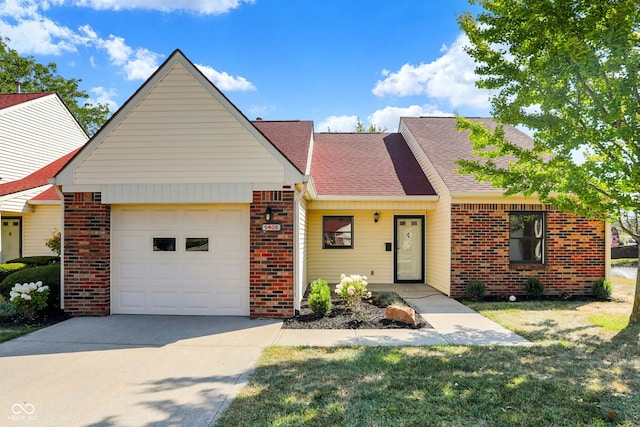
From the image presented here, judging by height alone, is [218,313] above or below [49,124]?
below

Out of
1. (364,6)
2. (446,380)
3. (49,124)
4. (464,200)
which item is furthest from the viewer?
(49,124)

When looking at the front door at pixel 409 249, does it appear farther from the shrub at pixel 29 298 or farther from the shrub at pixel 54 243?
the shrub at pixel 54 243

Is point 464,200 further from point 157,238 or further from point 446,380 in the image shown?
point 157,238

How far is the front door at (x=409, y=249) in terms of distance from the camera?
11891mm

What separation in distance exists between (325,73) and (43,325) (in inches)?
485

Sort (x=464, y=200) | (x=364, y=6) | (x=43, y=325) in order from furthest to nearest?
1. (x=364, y=6)
2. (x=464, y=200)
3. (x=43, y=325)

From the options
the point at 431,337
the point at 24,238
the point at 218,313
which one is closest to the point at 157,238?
the point at 218,313

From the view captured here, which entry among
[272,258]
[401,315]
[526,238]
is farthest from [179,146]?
[526,238]

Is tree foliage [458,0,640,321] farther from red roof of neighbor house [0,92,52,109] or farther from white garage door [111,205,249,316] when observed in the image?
red roof of neighbor house [0,92,52,109]

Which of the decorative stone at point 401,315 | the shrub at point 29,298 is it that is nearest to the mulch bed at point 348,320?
the decorative stone at point 401,315

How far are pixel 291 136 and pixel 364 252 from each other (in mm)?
4623

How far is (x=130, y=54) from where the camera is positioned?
13445 mm

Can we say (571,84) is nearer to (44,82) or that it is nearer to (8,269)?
(8,269)

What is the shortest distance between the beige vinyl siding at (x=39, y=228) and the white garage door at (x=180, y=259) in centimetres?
847
